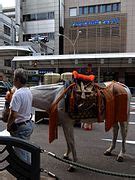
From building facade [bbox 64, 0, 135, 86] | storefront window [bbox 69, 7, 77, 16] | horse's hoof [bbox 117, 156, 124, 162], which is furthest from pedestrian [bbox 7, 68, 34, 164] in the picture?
storefront window [bbox 69, 7, 77, 16]

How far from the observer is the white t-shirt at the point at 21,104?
403 centimetres

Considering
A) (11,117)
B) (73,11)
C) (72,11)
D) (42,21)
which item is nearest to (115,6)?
(73,11)

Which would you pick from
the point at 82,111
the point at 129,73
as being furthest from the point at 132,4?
the point at 82,111

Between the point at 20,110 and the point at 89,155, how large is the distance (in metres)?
2.54

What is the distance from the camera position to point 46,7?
6053 centimetres

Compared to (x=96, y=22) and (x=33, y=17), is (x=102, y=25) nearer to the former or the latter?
(x=96, y=22)

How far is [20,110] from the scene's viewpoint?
418 cm

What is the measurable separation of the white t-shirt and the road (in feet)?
3.87

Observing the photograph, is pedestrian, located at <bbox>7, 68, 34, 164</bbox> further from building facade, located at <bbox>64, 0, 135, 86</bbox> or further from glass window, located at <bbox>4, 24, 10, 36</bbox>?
glass window, located at <bbox>4, 24, 10, 36</bbox>

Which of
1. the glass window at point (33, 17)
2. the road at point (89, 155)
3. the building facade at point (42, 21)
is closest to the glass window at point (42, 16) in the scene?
the building facade at point (42, 21)

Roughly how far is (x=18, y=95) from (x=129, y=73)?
45.6 meters

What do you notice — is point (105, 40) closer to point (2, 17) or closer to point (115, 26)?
point (115, 26)

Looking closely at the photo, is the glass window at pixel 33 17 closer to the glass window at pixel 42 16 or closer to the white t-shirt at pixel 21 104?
the glass window at pixel 42 16

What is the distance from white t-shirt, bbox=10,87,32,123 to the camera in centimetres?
403
